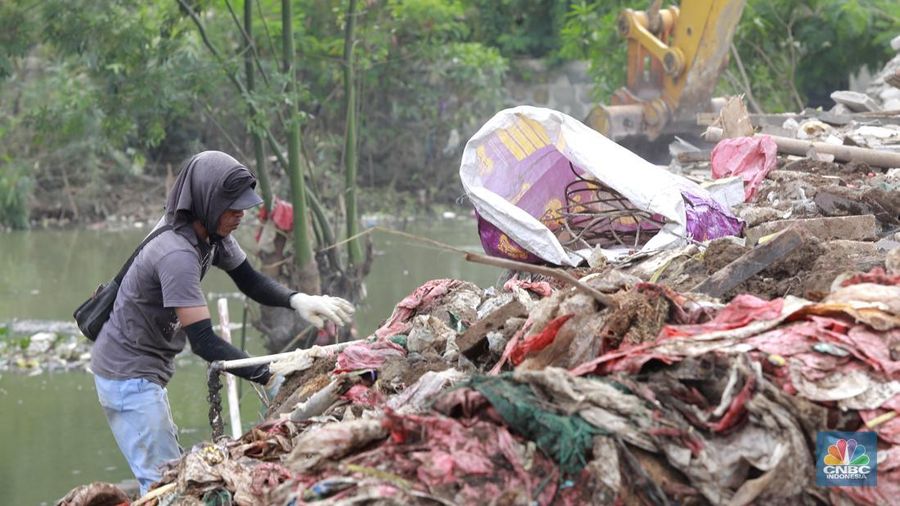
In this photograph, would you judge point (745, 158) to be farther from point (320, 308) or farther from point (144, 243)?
point (144, 243)

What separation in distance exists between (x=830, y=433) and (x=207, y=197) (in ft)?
8.04

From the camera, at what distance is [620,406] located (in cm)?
309

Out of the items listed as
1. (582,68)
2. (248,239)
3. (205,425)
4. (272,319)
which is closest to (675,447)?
(205,425)

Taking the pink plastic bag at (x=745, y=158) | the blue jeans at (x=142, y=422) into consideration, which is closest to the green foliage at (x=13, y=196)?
the pink plastic bag at (x=745, y=158)

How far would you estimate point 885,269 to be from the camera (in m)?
4.04

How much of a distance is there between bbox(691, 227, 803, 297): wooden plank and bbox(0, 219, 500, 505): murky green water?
5283mm

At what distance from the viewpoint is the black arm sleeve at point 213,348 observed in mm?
4500

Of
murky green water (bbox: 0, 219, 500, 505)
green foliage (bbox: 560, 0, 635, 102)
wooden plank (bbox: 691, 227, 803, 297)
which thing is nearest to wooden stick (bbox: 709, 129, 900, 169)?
wooden plank (bbox: 691, 227, 803, 297)

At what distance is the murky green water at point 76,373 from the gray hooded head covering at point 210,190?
4.03 meters

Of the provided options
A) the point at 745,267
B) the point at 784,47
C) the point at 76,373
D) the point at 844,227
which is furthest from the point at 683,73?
the point at 745,267

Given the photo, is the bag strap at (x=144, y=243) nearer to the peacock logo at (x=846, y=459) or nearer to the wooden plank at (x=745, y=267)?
the wooden plank at (x=745, y=267)

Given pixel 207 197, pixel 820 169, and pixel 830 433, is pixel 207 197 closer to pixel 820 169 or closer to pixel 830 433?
pixel 830 433

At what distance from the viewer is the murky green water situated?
8.70m

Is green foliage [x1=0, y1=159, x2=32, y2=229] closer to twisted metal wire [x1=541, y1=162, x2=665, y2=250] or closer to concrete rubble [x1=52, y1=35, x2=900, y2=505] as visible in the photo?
twisted metal wire [x1=541, y1=162, x2=665, y2=250]
